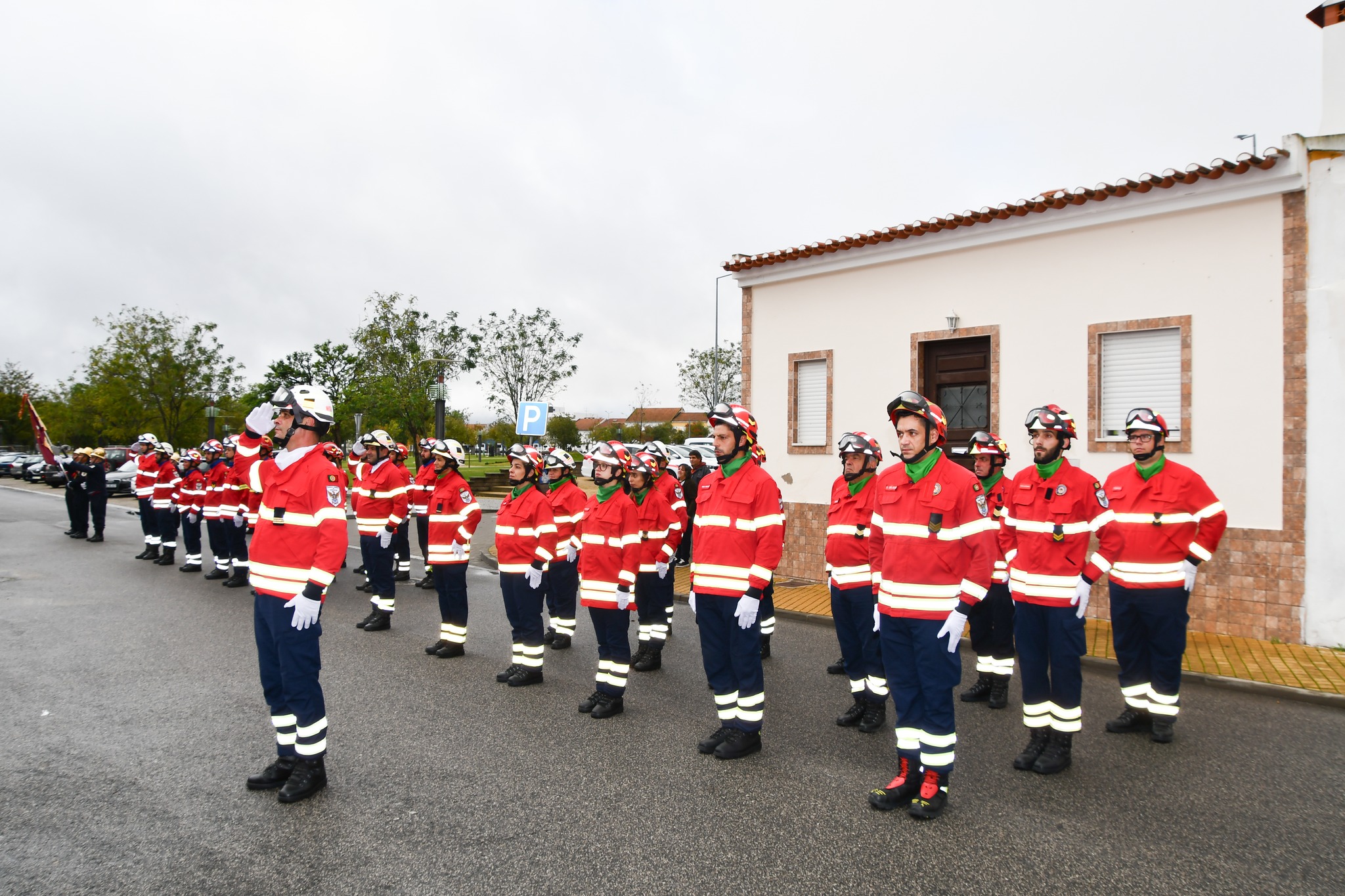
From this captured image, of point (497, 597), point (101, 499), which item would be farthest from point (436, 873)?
point (101, 499)

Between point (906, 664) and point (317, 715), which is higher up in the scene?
point (906, 664)

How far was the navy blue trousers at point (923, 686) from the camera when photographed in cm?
411

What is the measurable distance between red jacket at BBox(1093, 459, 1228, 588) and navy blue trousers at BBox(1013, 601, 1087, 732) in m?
0.83

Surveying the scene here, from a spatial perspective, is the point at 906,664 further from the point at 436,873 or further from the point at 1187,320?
the point at 1187,320

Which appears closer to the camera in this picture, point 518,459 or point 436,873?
point 436,873

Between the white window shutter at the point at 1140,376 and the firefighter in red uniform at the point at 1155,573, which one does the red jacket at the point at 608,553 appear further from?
the white window shutter at the point at 1140,376

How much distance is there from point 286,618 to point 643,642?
364 cm

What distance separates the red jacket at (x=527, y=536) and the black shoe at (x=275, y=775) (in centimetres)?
249

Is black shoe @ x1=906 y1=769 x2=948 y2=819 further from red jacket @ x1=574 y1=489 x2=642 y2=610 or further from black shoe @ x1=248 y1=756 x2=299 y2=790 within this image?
black shoe @ x1=248 y1=756 x2=299 y2=790

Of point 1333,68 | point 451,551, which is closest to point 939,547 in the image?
point 451,551

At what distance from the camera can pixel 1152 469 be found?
5621mm

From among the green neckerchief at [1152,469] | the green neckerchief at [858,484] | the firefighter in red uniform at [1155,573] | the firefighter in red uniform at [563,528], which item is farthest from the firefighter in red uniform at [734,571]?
the green neckerchief at [1152,469]

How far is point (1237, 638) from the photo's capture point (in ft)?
26.6

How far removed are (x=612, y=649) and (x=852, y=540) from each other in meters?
1.98
